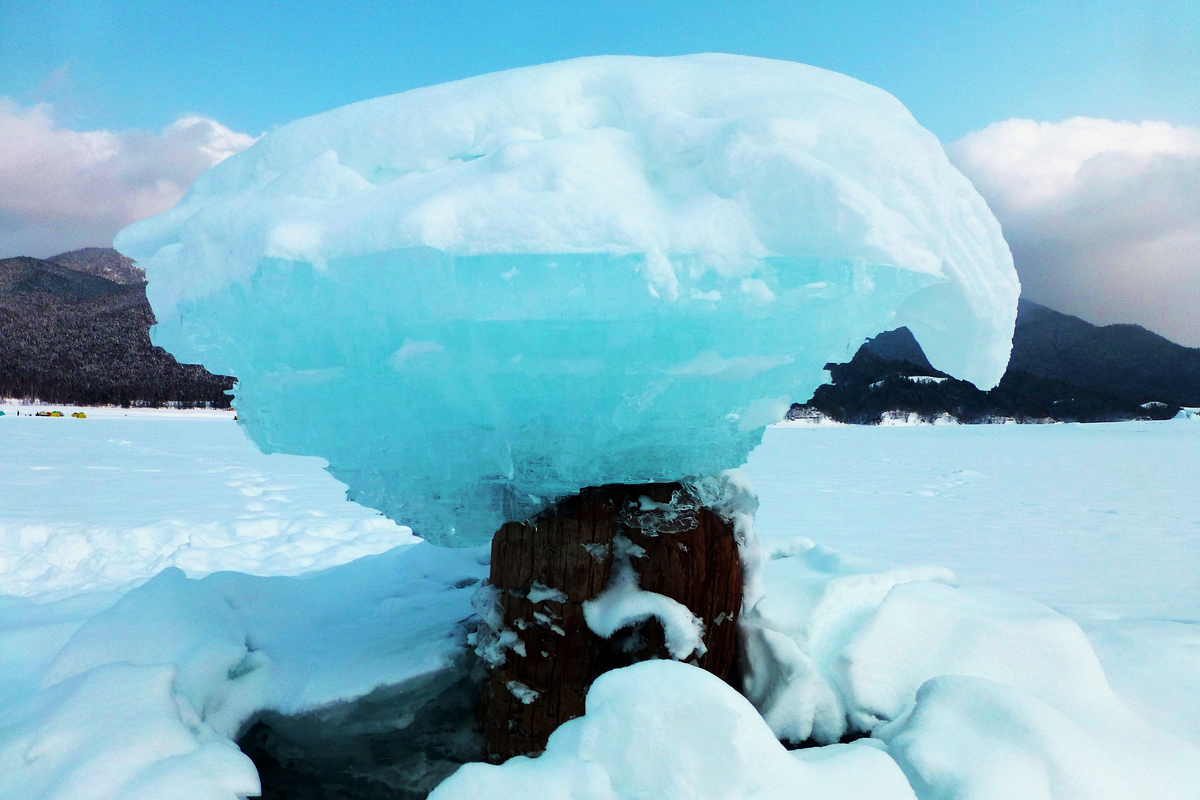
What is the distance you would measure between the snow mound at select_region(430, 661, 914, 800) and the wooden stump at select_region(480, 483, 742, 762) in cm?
59

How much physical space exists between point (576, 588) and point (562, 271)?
1.04 m

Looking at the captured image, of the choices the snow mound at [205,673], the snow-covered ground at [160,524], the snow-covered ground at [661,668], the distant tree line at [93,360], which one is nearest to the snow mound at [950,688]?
the snow-covered ground at [661,668]

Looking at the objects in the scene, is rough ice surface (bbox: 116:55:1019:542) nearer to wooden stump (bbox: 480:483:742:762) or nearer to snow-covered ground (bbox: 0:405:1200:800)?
wooden stump (bbox: 480:483:742:762)

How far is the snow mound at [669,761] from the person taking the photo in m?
1.31

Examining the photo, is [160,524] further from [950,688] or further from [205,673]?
[950,688]

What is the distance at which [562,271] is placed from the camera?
1539 mm

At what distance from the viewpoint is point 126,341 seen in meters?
58.8

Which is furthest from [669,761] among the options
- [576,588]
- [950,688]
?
[950,688]

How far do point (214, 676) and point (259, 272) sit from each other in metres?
1.36

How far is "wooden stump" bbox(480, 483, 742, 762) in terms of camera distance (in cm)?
207

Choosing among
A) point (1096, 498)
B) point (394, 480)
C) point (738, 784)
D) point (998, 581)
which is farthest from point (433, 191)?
point (1096, 498)

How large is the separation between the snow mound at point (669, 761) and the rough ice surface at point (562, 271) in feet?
2.39

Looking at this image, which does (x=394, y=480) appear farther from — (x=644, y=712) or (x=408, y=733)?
(x=644, y=712)

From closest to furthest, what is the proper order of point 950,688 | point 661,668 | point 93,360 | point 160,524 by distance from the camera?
point 661,668, point 950,688, point 160,524, point 93,360
